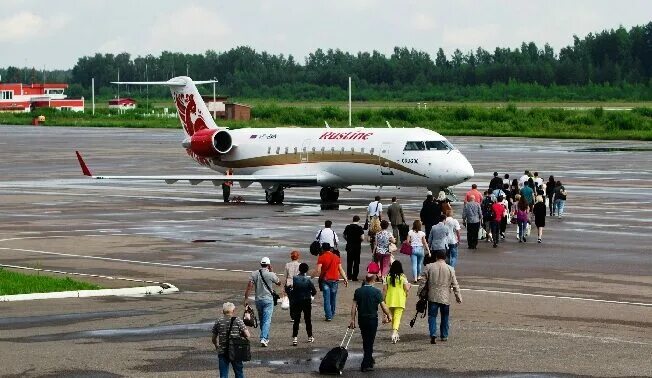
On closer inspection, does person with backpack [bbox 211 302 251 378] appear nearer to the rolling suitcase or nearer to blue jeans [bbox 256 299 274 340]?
the rolling suitcase

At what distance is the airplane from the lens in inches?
2023

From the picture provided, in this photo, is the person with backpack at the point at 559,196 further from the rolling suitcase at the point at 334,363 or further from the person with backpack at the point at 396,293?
the rolling suitcase at the point at 334,363

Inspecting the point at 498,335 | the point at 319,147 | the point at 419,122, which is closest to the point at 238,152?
the point at 319,147

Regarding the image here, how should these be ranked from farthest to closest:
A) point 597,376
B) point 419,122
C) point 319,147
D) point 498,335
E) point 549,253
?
point 419,122, point 319,147, point 549,253, point 498,335, point 597,376

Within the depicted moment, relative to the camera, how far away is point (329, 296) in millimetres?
26078

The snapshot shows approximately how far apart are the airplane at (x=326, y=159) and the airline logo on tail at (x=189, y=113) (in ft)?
1.63

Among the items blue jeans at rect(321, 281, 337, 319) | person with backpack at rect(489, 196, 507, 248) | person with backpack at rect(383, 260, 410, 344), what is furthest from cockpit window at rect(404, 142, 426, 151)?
person with backpack at rect(383, 260, 410, 344)

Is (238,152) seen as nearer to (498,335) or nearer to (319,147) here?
(319,147)

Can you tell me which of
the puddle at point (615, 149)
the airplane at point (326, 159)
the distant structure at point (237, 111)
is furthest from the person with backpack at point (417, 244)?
the distant structure at point (237, 111)

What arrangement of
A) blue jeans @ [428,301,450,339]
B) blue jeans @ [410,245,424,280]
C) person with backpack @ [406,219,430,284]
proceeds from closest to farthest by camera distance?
blue jeans @ [428,301,450,339], person with backpack @ [406,219,430,284], blue jeans @ [410,245,424,280]

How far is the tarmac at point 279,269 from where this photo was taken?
22125 mm

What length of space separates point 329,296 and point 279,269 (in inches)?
319

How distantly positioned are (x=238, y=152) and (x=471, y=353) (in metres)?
36.1

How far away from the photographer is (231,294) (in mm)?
30000
